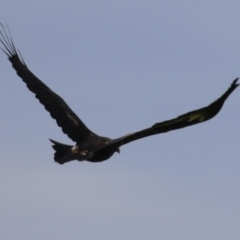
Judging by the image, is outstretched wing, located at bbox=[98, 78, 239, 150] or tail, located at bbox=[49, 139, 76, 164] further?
tail, located at bbox=[49, 139, 76, 164]

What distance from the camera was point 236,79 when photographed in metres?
14.5

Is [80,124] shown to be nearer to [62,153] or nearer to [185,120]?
[62,153]

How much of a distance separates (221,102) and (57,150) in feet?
16.7

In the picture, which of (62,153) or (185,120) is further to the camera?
(62,153)

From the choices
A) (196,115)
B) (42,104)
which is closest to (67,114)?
(42,104)

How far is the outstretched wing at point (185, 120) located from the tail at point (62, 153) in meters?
1.28

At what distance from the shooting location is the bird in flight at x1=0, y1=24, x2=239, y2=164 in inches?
640

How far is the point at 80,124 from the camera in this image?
2139 centimetres

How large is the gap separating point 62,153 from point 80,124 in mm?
1971

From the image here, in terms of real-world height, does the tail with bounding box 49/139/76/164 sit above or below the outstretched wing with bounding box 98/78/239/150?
above

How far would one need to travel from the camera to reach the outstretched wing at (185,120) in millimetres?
15401

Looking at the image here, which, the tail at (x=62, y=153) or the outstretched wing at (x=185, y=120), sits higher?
the tail at (x=62, y=153)

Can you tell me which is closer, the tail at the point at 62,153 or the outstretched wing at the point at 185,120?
the outstretched wing at the point at 185,120

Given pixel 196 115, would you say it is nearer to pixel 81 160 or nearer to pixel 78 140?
pixel 81 160
